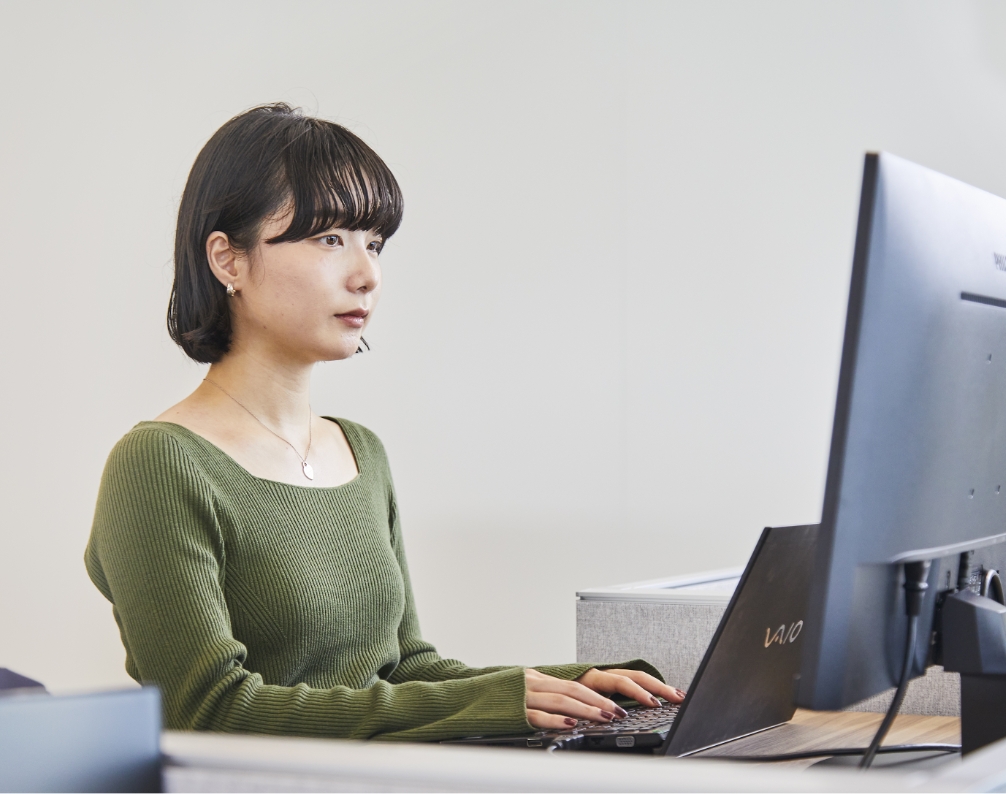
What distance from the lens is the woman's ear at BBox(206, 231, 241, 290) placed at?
1.25 m

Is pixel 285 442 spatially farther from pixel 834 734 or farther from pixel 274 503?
pixel 834 734

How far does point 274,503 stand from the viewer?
1.18 m

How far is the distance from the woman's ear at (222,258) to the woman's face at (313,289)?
1cm

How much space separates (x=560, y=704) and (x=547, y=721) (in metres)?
0.02

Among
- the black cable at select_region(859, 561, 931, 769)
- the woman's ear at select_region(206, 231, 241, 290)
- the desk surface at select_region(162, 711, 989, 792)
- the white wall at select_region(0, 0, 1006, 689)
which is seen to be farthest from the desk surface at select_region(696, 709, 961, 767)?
the white wall at select_region(0, 0, 1006, 689)

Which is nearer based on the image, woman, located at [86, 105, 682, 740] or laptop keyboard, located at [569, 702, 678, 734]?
laptop keyboard, located at [569, 702, 678, 734]

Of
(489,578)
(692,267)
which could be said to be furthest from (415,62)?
(489,578)

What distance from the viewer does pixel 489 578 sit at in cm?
285

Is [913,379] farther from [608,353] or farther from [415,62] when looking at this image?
[415,62]

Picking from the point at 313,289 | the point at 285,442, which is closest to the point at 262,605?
the point at 285,442

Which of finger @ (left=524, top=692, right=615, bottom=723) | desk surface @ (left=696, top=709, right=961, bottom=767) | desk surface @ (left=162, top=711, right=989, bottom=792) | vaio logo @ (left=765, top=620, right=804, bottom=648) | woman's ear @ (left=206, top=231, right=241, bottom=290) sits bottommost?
desk surface @ (left=696, top=709, right=961, bottom=767)

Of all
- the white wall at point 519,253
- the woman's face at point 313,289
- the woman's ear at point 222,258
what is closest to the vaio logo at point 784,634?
the woman's face at point 313,289

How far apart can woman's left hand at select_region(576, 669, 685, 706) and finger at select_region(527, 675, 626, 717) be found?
8 cm

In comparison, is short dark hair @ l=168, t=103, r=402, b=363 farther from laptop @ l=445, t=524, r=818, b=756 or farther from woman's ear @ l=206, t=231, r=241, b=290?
laptop @ l=445, t=524, r=818, b=756
